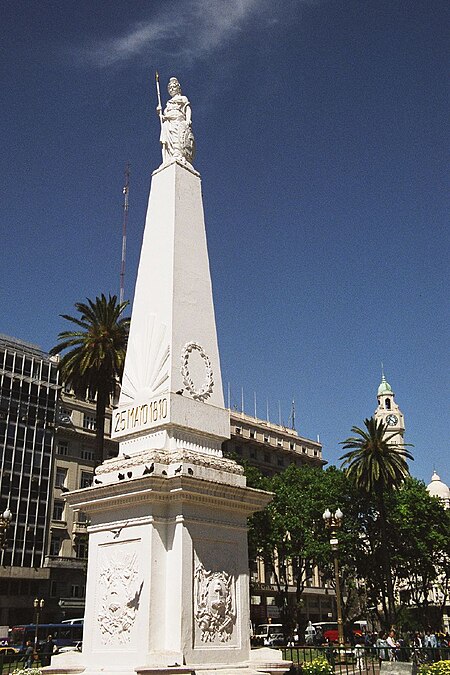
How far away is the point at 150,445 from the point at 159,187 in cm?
572

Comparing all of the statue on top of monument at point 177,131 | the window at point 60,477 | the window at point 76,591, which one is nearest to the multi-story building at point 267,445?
the window at point 60,477

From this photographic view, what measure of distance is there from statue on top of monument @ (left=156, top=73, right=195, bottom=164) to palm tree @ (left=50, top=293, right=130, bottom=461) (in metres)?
16.0

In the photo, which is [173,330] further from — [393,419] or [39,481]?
[393,419]

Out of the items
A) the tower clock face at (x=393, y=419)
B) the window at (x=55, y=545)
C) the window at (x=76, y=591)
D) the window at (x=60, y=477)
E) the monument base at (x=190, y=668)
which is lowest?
the monument base at (x=190, y=668)

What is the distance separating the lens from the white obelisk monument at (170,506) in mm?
11055

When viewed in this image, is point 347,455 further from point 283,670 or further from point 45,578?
point 283,670

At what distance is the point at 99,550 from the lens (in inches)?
479

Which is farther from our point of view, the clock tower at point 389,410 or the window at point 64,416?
the clock tower at point 389,410

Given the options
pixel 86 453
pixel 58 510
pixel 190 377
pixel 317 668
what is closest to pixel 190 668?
pixel 317 668

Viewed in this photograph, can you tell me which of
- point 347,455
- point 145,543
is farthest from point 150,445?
point 347,455

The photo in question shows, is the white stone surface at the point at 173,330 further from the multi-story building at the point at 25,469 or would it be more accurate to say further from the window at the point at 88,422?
the window at the point at 88,422

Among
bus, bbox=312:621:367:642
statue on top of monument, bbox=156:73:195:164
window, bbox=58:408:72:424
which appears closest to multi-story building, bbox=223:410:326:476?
window, bbox=58:408:72:424

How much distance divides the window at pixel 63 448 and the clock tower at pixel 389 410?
67323 millimetres

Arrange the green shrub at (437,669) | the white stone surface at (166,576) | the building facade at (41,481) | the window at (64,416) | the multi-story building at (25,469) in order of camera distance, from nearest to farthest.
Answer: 1. the white stone surface at (166,576)
2. the green shrub at (437,669)
3. the multi-story building at (25,469)
4. the building facade at (41,481)
5. the window at (64,416)
